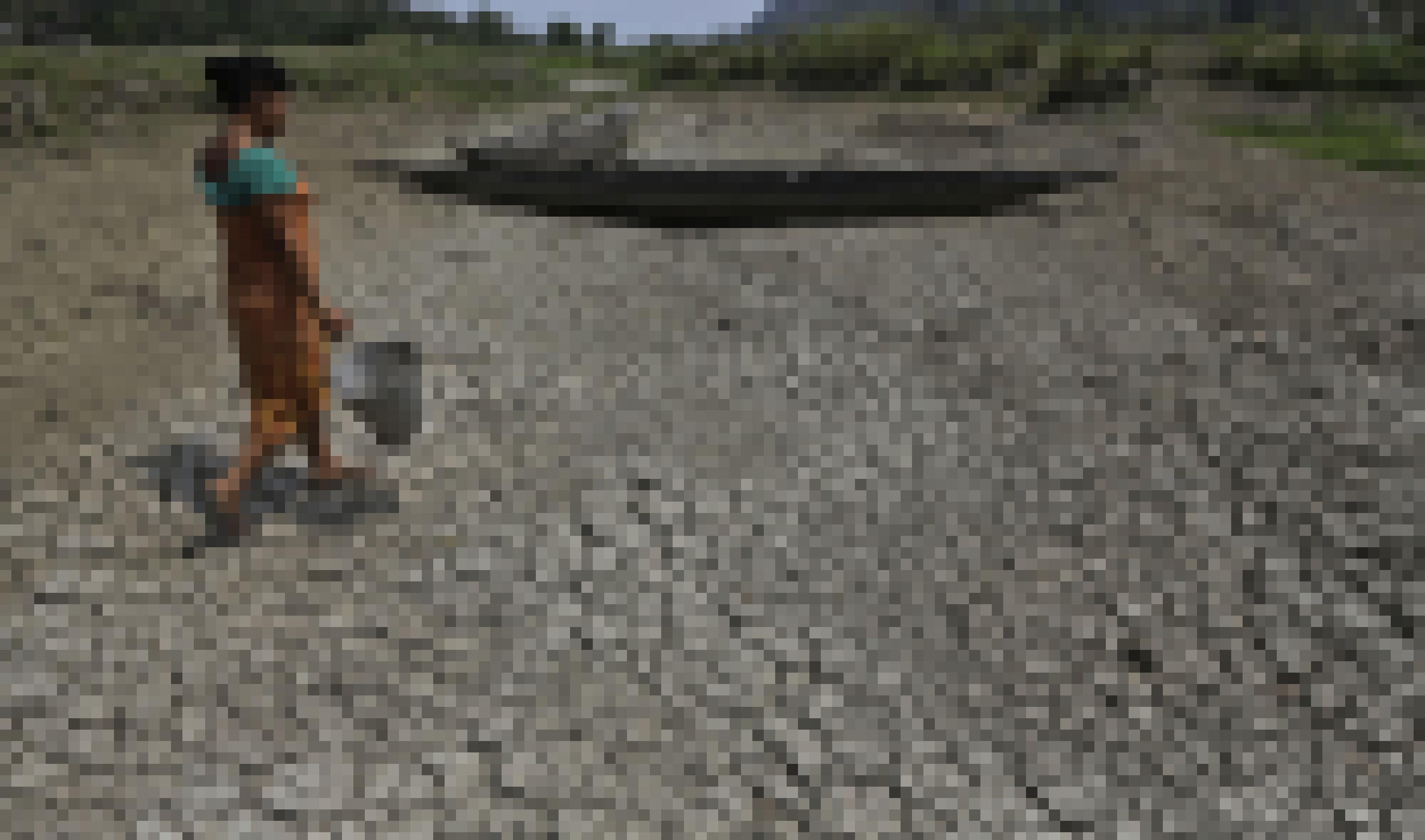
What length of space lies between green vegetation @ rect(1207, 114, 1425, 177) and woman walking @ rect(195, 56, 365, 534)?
13.3m

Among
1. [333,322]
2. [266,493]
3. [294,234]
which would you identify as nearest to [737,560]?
[333,322]

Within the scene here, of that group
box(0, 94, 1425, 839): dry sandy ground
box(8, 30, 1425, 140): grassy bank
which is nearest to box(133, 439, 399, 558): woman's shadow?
box(0, 94, 1425, 839): dry sandy ground

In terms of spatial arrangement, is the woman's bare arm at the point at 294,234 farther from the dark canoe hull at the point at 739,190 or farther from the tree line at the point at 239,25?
the tree line at the point at 239,25

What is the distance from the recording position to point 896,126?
17859 mm

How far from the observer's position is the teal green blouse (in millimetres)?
4820

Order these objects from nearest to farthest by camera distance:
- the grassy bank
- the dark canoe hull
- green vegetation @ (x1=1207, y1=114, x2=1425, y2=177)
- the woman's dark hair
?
the woman's dark hair → the dark canoe hull → green vegetation @ (x1=1207, y1=114, x2=1425, y2=177) → the grassy bank

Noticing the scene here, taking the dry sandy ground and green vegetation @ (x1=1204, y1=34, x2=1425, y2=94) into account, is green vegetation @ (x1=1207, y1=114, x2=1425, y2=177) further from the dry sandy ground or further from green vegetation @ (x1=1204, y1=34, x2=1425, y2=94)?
the dry sandy ground

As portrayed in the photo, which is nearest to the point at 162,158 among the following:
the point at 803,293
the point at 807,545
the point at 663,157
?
the point at 663,157

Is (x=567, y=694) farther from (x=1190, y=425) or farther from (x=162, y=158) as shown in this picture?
(x=162, y=158)

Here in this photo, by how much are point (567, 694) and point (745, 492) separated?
1932 millimetres

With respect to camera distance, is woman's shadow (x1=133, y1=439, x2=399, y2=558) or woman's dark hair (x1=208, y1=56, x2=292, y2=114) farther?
woman's shadow (x1=133, y1=439, x2=399, y2=558)

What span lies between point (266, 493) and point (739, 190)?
8267mm

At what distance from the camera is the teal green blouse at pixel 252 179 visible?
4.82 m

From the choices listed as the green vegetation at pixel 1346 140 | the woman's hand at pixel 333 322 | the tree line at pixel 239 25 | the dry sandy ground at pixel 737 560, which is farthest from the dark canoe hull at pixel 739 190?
the tree line at pixel 239 25
